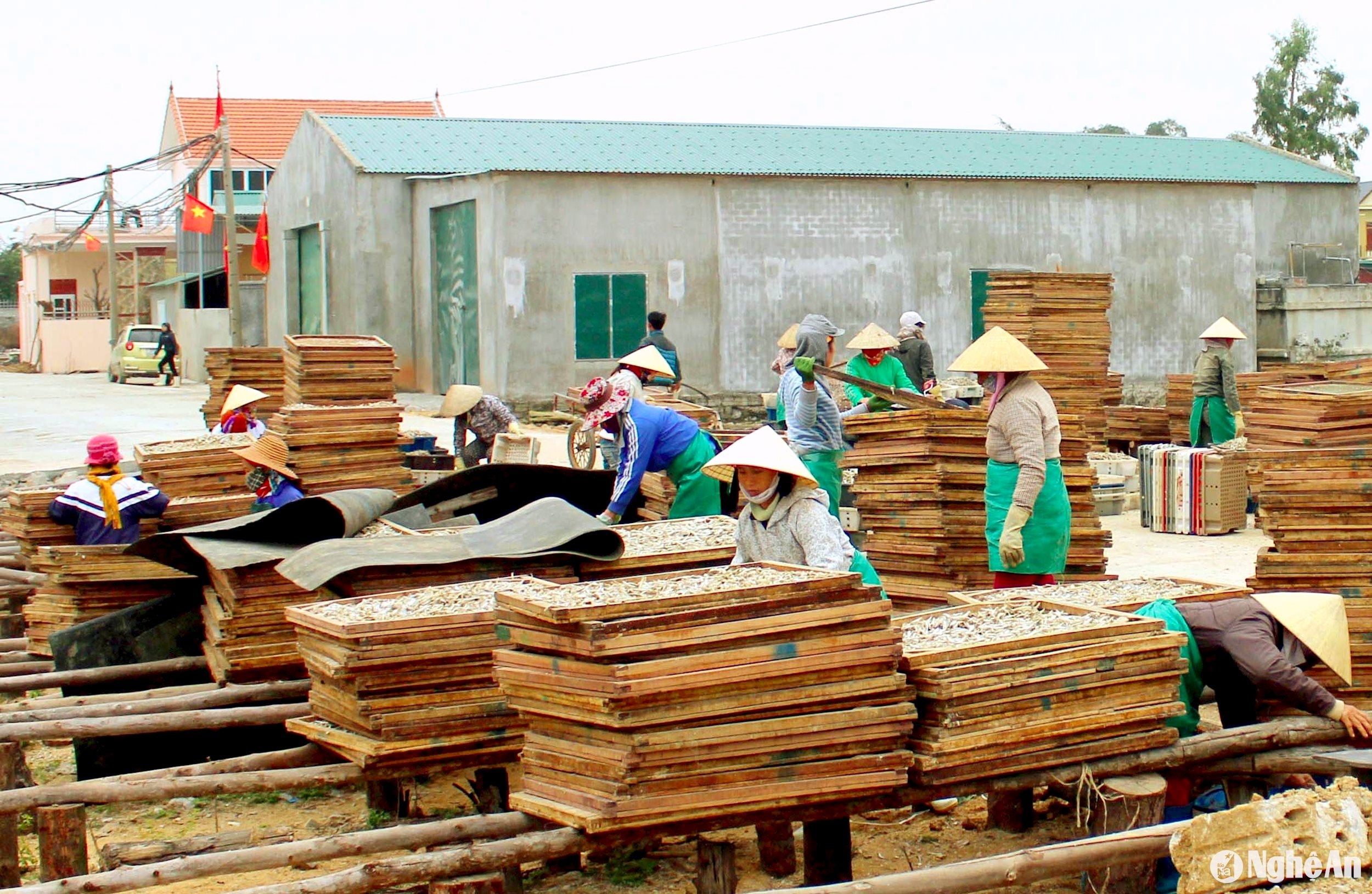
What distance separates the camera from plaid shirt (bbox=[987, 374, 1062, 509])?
7754mm

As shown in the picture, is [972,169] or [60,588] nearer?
[60,588]

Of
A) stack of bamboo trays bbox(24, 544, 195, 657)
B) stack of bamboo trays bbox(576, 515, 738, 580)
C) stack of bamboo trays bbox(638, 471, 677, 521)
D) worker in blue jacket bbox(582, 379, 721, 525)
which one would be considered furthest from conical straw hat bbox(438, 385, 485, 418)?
stack of bamboo trays bbox(576, 515, 738, 580)

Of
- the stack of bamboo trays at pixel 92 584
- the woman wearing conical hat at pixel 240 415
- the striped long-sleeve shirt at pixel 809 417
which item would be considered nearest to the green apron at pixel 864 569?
the striped long-sleeve shirt at pixel 809 417

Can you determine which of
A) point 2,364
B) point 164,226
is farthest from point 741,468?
point 164,226

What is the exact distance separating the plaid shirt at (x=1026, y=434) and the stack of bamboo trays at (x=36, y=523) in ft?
17.8

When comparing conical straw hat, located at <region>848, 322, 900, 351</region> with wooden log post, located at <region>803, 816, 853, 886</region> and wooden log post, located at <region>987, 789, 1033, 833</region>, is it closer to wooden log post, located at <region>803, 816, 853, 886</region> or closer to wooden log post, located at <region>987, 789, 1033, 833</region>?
wooden log post, located at <region>987, 789, 1033, 833</region>

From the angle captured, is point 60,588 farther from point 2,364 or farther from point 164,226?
point 164,226

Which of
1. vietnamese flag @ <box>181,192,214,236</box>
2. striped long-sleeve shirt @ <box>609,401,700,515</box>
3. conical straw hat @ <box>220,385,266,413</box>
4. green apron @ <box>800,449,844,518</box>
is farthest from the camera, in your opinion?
vietnamese flag @ <box>181,192,214,236</box>

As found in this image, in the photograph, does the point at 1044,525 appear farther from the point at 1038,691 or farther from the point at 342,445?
the point at 342,445

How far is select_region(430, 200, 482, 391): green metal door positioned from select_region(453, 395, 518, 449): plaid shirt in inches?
484

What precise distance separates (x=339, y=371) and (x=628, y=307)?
11887mm

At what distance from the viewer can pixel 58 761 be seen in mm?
8430

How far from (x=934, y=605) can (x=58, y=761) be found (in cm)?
503

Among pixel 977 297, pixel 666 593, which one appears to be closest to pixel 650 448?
pixel 666 593
